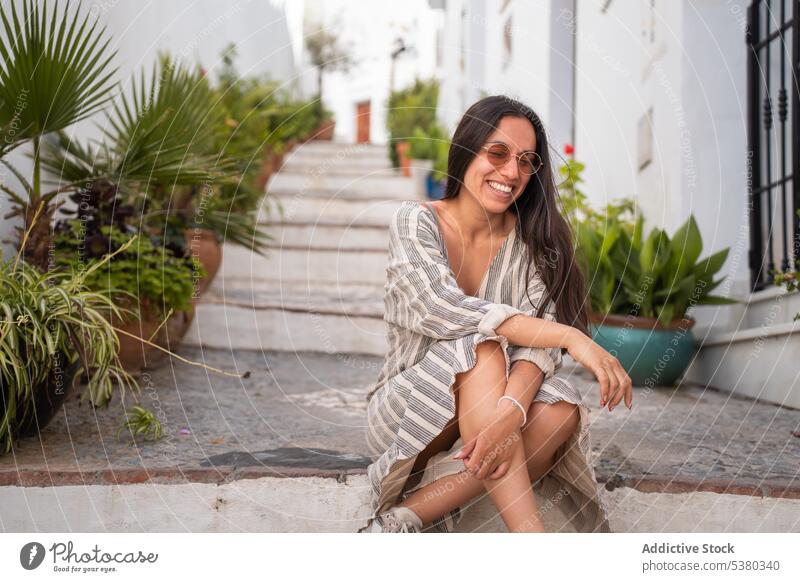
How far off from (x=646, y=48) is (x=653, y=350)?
171cm

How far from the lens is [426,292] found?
1.82 m

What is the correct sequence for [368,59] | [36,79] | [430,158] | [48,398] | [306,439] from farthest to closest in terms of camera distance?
[430,158]
[368,59]
[306,439]
[36,79]
[48,398]

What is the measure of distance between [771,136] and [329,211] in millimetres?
2941

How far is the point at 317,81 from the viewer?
13.6 metres

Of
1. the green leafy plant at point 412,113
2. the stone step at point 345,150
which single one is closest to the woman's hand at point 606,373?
the stone step at point 345,150

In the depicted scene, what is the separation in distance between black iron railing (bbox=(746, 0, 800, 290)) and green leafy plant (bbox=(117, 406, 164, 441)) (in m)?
2.34

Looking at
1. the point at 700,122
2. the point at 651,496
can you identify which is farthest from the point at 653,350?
the point at 651,496

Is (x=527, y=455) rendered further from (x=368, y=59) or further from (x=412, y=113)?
(x=412, y=113)

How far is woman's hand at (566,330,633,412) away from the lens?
167cm

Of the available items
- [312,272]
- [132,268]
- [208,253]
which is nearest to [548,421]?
[132,268]

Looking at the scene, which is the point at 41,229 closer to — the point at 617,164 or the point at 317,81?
the point at 617,164

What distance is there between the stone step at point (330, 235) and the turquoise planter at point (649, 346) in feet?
6.68

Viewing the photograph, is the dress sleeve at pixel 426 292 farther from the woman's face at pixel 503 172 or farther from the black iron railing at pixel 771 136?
the black iron railing at pixel 771 136

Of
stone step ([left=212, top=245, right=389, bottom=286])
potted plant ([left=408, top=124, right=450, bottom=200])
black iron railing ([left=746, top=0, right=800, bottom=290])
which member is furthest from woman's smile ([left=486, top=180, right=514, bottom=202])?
potted plant ([left=408, top=124, right=450, bottom=200])
